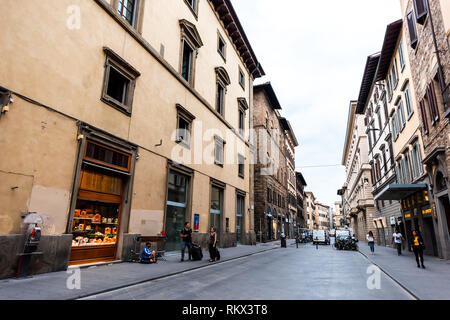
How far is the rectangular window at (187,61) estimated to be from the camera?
1750 cm

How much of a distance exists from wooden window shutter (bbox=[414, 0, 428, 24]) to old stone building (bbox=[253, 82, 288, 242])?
2012cm

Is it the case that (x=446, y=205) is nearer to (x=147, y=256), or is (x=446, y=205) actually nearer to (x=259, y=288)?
(x=259, y=288)

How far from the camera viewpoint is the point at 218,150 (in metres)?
21.5

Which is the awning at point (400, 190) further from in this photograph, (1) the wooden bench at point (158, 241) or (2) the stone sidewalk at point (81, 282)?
(2) the stone sidewalk at point (81, 282)

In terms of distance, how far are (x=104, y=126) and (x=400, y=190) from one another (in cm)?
1756

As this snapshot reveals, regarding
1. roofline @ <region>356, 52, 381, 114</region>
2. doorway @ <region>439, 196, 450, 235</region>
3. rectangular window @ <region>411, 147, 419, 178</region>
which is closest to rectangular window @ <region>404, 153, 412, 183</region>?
rectangular window @ <region>411, 147, 419, 178</region>

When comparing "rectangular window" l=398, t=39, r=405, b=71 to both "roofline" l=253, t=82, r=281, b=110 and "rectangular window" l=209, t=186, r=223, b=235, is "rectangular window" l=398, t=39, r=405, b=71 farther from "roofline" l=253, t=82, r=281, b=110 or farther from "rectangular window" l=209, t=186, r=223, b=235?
"roofline" l=253, t=82, r=281, b=110

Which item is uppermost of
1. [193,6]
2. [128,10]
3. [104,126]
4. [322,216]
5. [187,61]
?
[193,6]

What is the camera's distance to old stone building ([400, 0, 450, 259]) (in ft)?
42.7

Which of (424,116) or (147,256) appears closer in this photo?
(147,256)

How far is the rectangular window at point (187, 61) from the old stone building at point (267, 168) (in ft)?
56.9

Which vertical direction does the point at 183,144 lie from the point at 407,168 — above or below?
above

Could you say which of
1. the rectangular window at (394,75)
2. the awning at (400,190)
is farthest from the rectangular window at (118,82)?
the rectangular window at (394,75)

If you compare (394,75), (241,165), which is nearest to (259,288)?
(241,165)
